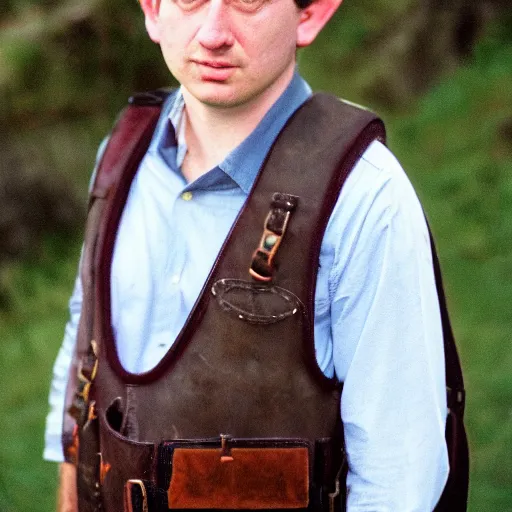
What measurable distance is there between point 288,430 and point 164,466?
0.27 m

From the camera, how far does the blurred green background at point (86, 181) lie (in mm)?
4203

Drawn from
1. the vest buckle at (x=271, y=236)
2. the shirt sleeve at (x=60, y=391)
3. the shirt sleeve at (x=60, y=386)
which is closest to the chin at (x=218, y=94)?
the vest buckle at (x=271, y=236)

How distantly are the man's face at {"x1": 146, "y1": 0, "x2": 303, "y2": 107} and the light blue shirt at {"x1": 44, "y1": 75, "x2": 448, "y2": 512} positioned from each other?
105 mm

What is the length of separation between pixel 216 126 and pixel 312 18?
0.30 metres

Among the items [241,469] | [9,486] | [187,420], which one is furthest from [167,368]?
[9,486]

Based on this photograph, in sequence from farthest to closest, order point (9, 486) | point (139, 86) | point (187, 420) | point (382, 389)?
1. point (139, 86)
2. point (9, 486)
3. point (187, 420)
4. point (382, 389)

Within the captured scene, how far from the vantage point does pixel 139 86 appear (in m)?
5.84

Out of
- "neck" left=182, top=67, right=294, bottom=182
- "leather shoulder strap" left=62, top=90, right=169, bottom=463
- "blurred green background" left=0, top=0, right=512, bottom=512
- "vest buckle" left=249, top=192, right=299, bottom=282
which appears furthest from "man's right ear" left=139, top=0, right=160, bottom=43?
"blurred green background" left=0, top=0, right=512, bottom=512

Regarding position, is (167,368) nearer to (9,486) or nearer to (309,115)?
(309,115)

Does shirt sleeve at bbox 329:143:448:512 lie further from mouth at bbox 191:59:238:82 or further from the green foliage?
the green foliage

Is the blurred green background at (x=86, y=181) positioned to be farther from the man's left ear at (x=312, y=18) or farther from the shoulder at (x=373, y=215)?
the man's left ear at (x=312, y=18)

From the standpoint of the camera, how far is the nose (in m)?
1.88

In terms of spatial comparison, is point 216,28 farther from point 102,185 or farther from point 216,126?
point 102,185

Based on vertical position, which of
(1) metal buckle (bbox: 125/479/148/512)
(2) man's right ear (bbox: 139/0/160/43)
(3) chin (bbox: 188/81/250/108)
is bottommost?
(1) metal buckle (bbox: 125/479/148/512)
